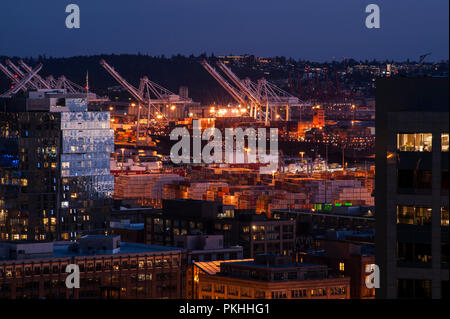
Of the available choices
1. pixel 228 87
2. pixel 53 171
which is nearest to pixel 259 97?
pixel 228 87

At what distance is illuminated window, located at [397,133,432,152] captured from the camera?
12.1m

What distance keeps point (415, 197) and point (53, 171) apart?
47146 millimetres

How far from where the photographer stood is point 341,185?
87.1 meters

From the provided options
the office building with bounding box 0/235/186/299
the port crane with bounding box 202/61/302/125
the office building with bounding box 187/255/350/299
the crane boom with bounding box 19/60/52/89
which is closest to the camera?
the office building with bounding box 187/255/350/299

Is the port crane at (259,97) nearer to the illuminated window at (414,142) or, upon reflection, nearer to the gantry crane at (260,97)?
the gantry crane at (260,97)

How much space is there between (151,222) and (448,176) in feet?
130

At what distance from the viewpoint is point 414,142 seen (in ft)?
40.0

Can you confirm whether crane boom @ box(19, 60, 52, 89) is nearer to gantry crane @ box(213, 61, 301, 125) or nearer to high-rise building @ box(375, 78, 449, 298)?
gantry crane @ box(213, 61, 301, 125)

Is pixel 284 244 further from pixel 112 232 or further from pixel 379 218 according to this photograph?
pixel 379 218

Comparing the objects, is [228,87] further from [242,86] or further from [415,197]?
[415,197]

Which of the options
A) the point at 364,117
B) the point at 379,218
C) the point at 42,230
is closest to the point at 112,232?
the point at 42,230

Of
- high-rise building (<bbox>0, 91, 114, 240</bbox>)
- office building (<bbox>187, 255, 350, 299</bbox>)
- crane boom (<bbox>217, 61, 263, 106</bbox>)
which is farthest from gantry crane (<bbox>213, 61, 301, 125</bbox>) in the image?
office building (<bbox>187, 255, 350, 299</bbox>)

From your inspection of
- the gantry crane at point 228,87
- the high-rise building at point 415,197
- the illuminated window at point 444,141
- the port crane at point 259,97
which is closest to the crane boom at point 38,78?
the port crane at point 259,97

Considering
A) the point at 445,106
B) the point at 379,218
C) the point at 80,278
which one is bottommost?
the point at 80,278
